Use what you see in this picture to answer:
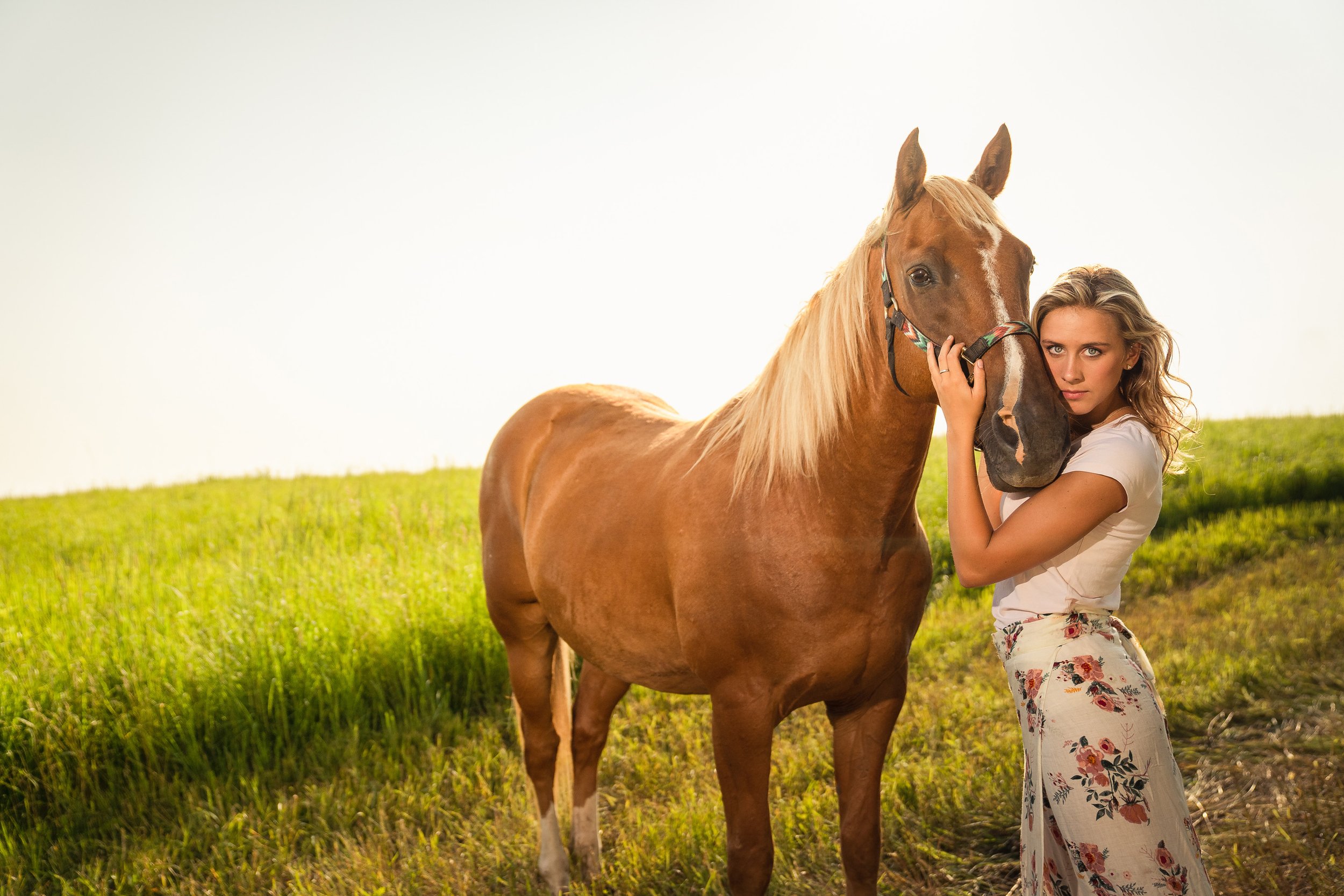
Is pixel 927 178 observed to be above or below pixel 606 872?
above

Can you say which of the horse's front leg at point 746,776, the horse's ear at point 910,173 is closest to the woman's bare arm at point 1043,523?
the horse's ear at point 910,173

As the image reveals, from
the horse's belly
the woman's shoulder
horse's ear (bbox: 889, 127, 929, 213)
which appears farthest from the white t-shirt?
the horse's belly

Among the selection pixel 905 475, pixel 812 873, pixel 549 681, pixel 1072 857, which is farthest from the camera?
pixel 549 681

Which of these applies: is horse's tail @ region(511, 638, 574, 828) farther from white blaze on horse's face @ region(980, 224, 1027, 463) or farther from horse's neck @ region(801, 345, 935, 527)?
white blaze on horse's face @ region(980, 224, 1027, 463)

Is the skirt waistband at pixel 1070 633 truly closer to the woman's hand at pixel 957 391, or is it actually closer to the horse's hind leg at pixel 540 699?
the woman's hand at pixel 957 391

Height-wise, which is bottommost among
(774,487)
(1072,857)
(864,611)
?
(1072,857)

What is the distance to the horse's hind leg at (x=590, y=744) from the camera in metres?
3.49

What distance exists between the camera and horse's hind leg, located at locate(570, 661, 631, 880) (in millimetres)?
3488

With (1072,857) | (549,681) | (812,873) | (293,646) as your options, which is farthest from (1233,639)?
(293,646)

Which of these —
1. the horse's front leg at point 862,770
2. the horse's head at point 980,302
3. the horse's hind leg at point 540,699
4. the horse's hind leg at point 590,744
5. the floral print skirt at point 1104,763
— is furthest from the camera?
the horse's hind leg at point 590,744

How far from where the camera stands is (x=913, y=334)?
6.14 feet

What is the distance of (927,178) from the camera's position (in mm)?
1992

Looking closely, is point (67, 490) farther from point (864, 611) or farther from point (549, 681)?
point (864, 611)

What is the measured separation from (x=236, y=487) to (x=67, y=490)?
410cm
